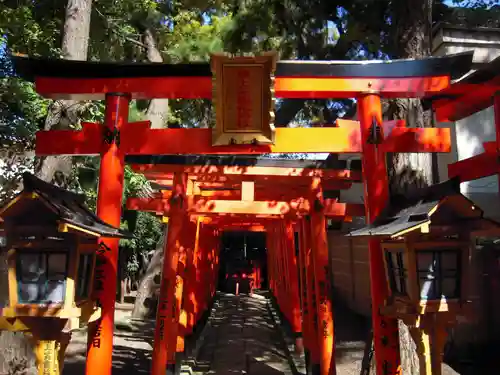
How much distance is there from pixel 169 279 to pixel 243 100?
3567 millimetres

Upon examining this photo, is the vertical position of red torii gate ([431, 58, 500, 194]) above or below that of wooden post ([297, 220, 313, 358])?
above

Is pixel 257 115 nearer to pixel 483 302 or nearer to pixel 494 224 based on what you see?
pixel 494 224

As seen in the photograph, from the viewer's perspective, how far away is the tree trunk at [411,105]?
5.85 meters

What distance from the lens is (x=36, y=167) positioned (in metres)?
6.82

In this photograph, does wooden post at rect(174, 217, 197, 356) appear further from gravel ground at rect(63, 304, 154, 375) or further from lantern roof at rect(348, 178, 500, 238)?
lantern roof at rect(348, 178, 500, 238)

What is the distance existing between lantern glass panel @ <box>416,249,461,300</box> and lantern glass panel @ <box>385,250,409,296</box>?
139 millimetres

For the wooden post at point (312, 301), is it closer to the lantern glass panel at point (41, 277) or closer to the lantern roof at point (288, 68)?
the lantern roof at point (288, 68)

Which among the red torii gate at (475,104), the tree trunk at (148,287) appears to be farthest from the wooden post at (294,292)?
the red torii gate at (475,104)

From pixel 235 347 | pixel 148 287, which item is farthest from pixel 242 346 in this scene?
pixel 148 287

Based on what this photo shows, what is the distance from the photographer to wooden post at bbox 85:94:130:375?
14.4ft

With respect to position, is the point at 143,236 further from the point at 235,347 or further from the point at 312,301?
the point at 312,301

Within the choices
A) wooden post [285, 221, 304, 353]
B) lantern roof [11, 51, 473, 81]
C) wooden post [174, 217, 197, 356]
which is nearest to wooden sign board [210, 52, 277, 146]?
lantern roof [11, 51, 473, 81]

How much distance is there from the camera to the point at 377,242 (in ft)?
14.7

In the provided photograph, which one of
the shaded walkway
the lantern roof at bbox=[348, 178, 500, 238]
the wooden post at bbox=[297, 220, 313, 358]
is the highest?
the lantern roof at bbox=[348, 178, 500, 238]
